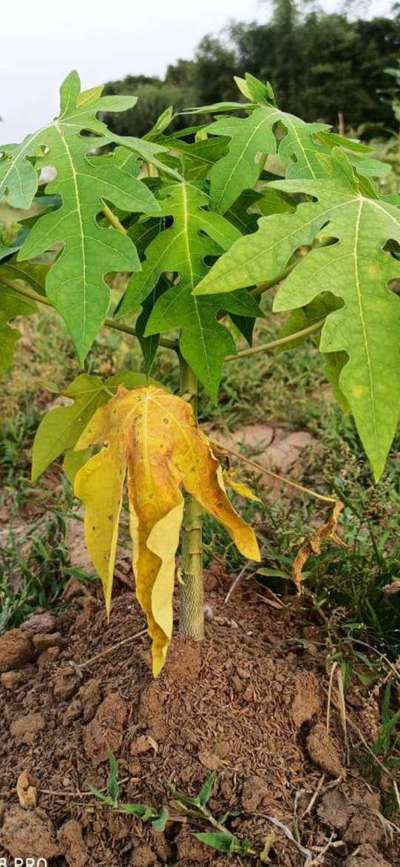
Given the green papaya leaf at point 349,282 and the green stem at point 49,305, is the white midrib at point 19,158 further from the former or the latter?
the green papaya leaf at point 349,282

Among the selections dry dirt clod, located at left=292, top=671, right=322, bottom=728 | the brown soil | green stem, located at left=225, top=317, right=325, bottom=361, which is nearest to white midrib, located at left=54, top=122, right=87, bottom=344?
green stem, located at left=225, top=317, right=325, bottom=361

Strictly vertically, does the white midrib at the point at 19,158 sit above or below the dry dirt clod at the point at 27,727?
above

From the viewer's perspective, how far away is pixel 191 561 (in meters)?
1.43

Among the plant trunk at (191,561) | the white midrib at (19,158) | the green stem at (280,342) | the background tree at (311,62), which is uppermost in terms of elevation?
the white midrib at (19,158)

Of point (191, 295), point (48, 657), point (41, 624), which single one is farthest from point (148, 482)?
point (41, 624)

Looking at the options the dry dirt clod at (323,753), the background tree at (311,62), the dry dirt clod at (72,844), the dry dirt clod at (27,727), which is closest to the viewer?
the dry dirt clod at (72,844)

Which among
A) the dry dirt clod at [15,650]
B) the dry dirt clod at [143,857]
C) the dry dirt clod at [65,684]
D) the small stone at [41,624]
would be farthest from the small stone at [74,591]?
the dry dirt clod at [143,857]

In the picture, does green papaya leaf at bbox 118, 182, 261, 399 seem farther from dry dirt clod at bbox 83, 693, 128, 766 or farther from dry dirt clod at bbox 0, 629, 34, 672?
dry dirt clod at bbox 0, 629, 34, 672

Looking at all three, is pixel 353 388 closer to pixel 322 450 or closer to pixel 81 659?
pixel 81 659

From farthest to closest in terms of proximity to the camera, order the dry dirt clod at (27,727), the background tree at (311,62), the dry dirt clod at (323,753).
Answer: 1. the background tree at (311,62)
2. the dry dirt clod at (27,727)
3. the dry dirt clod at (323,753)

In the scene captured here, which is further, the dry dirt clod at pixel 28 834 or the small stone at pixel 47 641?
the small stone at pixel 47 641

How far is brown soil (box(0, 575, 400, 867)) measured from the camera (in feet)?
4.26

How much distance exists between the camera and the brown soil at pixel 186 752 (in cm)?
130

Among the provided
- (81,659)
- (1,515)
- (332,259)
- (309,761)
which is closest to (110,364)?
(1,515)
